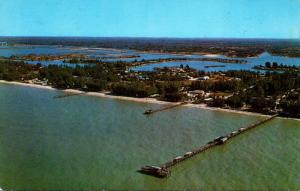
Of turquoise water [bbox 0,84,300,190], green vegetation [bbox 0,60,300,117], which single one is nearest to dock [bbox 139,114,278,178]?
turquoise water [bbox 0,84,300,190]

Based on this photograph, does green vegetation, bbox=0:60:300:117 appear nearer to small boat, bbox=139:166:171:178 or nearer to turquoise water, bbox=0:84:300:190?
turquoise water, bbox=0:84:300:190

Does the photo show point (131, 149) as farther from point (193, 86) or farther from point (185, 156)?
point (193, 86)

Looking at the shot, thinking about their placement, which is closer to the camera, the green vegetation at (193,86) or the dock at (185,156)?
the dock at (185,156)

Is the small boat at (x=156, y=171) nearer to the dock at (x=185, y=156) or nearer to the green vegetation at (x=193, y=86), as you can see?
the dock at (x=185, y=156)

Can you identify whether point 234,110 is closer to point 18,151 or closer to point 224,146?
point 224,146

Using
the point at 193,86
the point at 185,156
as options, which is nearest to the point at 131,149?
the point at 185,156

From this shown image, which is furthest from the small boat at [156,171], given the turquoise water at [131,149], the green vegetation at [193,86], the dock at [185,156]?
the green vegetation at [193,86]

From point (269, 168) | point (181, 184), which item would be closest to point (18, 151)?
point (181, 184)

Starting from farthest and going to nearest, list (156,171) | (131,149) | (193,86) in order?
1. (193,86)
2. (131,149)
3. (156,171)
